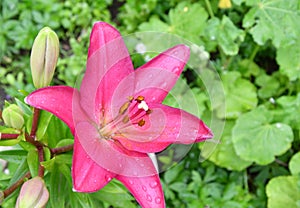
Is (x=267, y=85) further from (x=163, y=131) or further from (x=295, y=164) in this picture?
(x=163, y=131)

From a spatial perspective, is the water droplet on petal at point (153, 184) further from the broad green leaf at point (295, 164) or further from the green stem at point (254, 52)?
the green stem at point (254, 52)

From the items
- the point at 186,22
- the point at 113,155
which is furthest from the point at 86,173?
the point at 186,22

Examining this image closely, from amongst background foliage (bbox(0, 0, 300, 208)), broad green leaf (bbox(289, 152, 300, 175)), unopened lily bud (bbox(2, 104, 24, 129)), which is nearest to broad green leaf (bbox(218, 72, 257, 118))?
background foliage (bbox(0, 0, 300, 208))

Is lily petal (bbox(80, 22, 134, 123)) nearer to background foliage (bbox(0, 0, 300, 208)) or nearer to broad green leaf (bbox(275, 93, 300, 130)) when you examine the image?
background foliage (bbox(0, 0, 300, 208))

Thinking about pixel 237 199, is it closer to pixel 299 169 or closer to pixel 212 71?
pixel 299 169

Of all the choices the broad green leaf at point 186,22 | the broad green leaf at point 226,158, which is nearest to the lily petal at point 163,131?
the broad green leaf at point 226,158

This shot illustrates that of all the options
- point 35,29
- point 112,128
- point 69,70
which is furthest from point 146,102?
point 35,29
